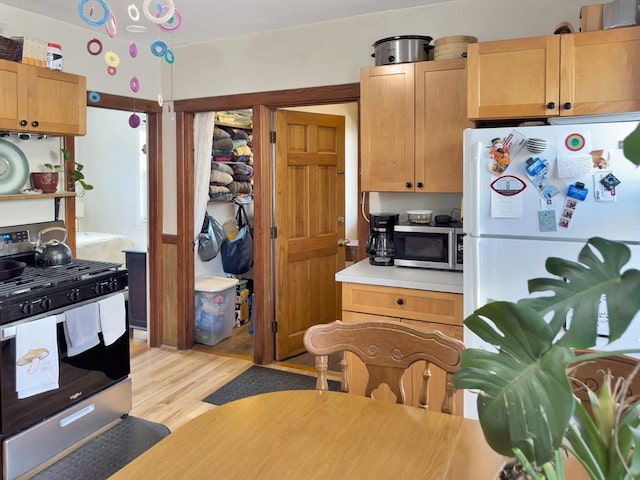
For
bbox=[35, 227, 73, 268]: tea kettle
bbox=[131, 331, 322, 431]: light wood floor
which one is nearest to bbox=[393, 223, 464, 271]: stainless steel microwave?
bbox=[131, 331, 322, 431]: light wood floor

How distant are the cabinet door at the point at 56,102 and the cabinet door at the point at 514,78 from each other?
2.33 metres

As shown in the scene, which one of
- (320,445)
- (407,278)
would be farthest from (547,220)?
(320,445)

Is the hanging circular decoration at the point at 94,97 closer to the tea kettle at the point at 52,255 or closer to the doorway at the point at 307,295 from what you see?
the tea kettle at the point at 52,255

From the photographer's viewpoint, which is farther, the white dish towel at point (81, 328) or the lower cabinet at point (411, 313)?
the lower cabinet at point (411, 313)

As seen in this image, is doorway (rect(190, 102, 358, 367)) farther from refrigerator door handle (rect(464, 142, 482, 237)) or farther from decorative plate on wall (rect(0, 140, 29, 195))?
refrigerator door handle (rect(464, 142, 482, 237))

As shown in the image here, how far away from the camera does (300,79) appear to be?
140 inches

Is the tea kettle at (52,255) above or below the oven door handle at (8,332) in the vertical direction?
above

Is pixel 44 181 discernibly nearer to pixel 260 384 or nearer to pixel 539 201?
pixel 260 384

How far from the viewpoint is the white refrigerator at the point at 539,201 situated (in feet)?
6.46

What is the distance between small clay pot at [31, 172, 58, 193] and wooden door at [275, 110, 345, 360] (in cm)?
151

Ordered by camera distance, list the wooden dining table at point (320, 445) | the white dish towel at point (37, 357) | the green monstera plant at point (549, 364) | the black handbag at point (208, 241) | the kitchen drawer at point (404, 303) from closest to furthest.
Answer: the green monstera plant at point (549, 364), the wooden dining table at point (320, 445), the white dish towel at point (37, 357), the kitchen drawer at point (404, 303), the black handbag at point (208, 241)

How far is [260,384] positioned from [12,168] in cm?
209

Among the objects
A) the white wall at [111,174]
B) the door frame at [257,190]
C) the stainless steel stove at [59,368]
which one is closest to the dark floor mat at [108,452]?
the stainless steel stove at [59,368]

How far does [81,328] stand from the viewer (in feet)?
8.57
